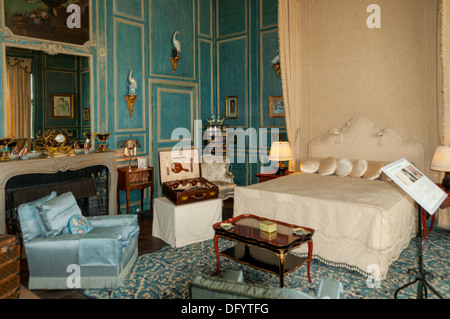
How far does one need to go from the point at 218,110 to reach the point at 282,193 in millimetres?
3856

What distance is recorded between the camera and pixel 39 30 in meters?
4.72

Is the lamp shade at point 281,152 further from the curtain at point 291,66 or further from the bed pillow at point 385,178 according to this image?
the bed pillow at point 385,178

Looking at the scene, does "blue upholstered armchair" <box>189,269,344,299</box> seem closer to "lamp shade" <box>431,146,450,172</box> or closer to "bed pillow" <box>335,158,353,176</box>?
"lamp shade" <box>431,146,450,172</box>

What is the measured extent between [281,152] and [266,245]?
2.91 m

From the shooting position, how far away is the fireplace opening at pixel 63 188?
13.8 ft

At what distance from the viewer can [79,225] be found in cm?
341

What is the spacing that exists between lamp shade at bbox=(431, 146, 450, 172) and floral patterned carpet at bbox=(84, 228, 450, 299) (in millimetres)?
922

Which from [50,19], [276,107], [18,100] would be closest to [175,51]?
[276,107]

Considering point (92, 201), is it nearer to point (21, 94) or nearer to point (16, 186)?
point (16, 186)

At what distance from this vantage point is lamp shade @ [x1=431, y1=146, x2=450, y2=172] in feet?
13.7

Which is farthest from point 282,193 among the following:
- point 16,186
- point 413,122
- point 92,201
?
point 16,186

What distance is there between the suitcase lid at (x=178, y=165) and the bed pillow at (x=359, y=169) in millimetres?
2519

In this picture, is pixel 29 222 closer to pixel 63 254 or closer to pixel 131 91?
pixel 63 254

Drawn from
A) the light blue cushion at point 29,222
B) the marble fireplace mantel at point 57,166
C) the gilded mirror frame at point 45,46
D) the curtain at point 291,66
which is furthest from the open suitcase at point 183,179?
the curtain at point 291,66
